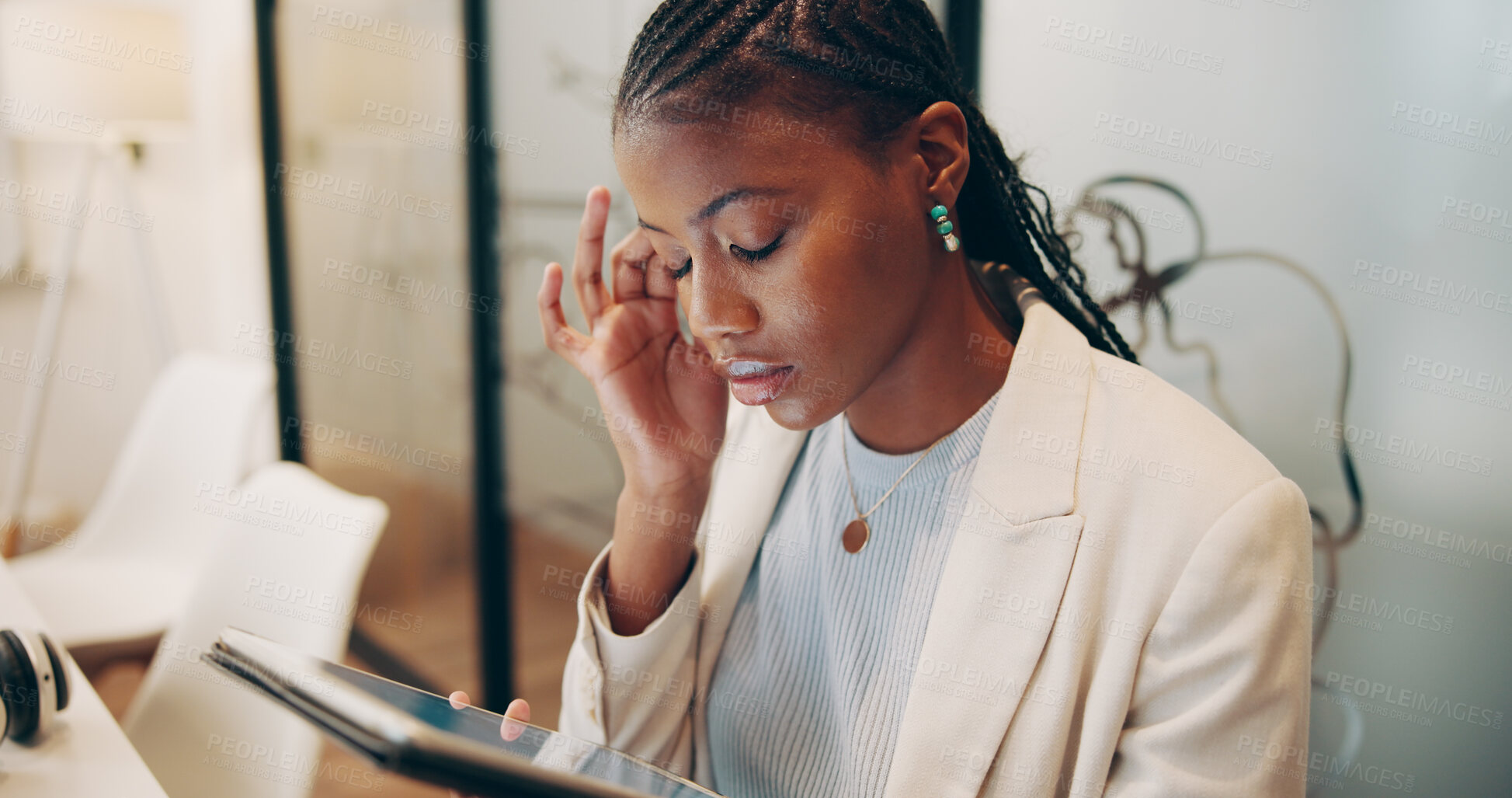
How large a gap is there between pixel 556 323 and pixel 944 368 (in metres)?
0.45

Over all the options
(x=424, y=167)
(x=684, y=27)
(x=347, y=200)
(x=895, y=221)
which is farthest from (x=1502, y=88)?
(x=347, y=200)

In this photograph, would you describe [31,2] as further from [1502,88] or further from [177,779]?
[1502,88]

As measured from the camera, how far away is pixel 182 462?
2266 mm

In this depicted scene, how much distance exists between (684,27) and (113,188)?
320 centimetres

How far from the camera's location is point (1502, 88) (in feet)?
3.02

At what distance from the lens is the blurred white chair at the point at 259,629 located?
4.18 feet

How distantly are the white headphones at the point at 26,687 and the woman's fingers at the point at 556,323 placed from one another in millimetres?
622

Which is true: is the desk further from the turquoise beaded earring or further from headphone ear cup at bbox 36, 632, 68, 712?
the turquoise beaded earring

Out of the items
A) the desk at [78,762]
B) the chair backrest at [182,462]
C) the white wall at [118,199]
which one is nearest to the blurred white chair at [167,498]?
the chair backrest at [182,462]

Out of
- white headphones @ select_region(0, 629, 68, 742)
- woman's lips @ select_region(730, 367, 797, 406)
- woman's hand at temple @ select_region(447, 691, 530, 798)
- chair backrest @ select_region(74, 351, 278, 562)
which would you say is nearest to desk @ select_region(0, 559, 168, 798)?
white headphones @ select_region(0, 629, 68, 742)

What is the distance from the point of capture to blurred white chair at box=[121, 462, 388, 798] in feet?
4.18

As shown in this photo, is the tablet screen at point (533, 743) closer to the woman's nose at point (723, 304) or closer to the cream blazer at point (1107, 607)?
the cream blazer at point (1107, 607)

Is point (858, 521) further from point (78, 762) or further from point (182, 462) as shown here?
point (182, 462)

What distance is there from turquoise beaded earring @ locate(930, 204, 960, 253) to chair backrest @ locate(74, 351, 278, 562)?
1.84 m
